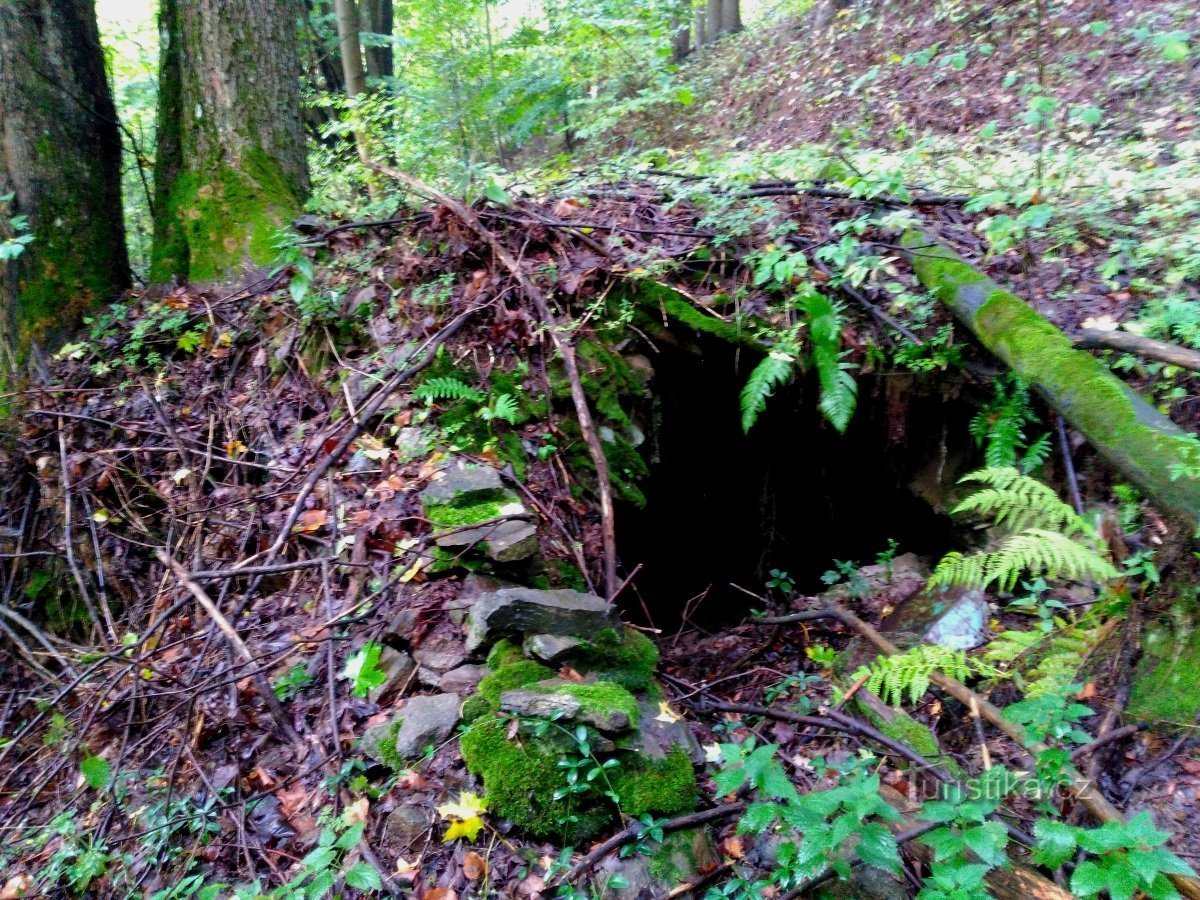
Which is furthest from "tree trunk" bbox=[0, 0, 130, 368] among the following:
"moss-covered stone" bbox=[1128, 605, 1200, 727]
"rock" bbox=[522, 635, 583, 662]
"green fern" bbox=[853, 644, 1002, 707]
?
"moss-covered stone" bbox=[1128, 605, 1200, 727]

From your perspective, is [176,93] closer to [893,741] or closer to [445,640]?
[445,640]

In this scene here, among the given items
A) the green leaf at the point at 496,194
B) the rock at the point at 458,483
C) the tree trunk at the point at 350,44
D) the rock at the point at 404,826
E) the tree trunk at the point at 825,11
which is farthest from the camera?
the tree trunk at the point at 825,11

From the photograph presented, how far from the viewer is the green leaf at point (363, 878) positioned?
7.28ft

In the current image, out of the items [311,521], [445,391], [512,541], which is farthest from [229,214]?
[512,541]

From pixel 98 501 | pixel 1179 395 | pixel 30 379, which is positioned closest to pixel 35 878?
pixel 98 501

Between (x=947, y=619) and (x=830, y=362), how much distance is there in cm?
165

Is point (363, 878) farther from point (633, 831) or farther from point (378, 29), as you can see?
point (378, 29)

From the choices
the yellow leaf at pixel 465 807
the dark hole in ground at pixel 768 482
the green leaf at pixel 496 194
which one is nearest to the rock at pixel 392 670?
the yellow leaf at pixel 465 807

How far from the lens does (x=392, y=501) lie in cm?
371

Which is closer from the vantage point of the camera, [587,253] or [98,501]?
[98,501]

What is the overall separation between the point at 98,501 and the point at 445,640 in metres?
2.74

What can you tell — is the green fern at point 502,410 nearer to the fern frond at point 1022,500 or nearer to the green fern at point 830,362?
the green fern at point 830,362

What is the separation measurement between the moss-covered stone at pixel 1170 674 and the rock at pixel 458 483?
9.97ft

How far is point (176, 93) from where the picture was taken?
5.49 metres
